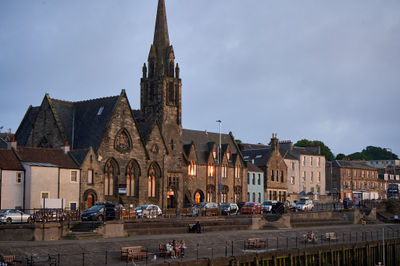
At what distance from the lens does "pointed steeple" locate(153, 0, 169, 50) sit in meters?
77.0

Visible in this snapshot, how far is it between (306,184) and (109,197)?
49.3 m

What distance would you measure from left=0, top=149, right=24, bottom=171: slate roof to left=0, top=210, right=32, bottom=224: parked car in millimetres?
9204

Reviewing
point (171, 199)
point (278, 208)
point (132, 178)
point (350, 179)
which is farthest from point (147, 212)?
point (350, 179)

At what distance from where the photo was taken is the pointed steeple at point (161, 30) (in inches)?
3031

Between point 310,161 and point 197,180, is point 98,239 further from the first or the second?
point 310,161

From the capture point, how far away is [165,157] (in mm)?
70438

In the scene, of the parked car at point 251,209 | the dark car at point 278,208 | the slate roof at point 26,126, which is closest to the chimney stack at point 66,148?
the slate roof at point 26,126

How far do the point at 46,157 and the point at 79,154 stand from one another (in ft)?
12.8

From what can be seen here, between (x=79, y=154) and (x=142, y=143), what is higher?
(x=142, y=143)

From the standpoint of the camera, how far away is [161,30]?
77.1m

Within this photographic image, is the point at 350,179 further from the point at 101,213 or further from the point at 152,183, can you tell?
the point at 101,213

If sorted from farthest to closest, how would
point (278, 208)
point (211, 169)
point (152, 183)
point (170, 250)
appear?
point (211, 169) → point (152, 183) → point (278, 208) → point (170, 250)

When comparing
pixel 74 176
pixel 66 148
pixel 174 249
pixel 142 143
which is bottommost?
pixel 174 249

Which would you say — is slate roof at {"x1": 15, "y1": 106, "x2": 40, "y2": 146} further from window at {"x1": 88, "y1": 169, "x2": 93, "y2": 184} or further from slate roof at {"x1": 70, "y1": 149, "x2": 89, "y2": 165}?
window at {"x1": 88, "y1": 169, "x2": 93, "y2": 184}
